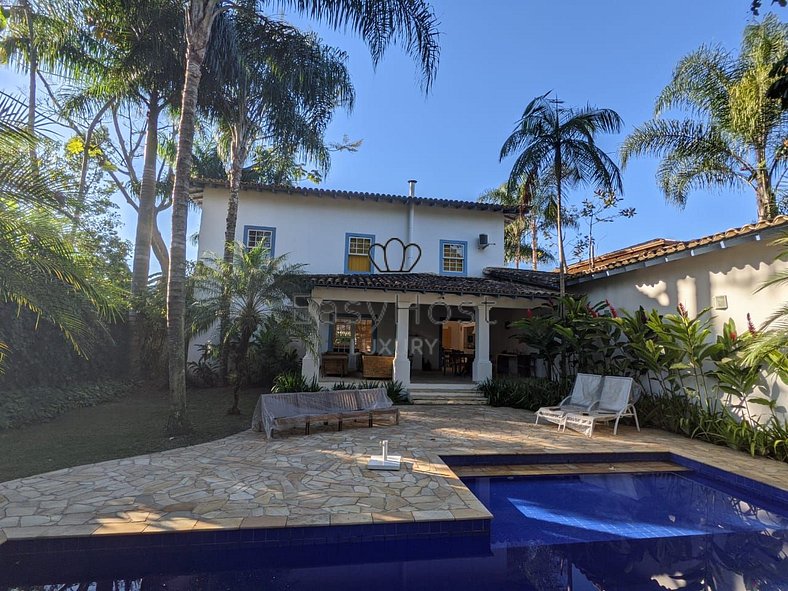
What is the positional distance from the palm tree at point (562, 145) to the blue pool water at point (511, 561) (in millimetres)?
8087

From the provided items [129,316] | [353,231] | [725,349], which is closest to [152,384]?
[129,316]

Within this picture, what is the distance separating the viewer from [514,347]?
18312 mm

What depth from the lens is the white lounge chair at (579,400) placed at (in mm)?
9648

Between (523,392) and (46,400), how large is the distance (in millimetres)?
12923

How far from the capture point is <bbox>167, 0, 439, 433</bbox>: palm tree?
8.08m

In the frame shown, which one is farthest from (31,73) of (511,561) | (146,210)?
(511,561)

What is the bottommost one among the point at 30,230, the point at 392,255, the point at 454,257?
the point at 30,230

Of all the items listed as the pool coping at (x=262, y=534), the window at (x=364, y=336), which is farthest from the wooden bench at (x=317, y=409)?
the window at (x=364, y=336)

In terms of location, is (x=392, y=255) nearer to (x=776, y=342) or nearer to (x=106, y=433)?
(x=106, y=433)

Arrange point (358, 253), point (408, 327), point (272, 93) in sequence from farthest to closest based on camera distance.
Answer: point (358, 253) → point (408, 327) → point (272, 93)

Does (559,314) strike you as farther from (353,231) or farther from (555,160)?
(353,231)

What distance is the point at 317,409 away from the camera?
353 inches

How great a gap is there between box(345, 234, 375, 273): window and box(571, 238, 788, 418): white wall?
950cm

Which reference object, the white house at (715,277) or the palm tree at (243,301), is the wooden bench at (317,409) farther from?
the white house at (715,277)
